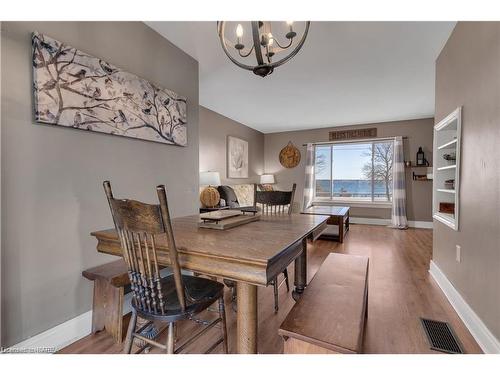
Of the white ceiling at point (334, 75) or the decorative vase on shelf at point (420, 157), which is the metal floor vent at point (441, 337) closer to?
the white ceiling at point (334, 75)

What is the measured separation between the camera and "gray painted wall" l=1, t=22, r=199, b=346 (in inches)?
53.6

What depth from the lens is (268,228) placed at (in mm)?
1494

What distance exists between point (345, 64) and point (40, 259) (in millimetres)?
3433

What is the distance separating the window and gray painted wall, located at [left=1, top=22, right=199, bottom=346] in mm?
5426

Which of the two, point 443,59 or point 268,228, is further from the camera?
point 443,59

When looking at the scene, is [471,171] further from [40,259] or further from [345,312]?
[40,259]

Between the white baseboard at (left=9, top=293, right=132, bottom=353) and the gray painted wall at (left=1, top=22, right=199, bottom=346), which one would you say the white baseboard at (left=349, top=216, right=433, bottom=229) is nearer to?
the gray painted wall at (left=1, top=22, right=199, bottom=346)

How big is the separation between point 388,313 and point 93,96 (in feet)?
9.24

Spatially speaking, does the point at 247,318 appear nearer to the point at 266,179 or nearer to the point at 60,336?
the point at 60,336

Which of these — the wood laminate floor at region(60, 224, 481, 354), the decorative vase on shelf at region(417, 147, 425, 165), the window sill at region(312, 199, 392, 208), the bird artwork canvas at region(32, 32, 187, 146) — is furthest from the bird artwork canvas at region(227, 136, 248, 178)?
the decorative vase on shelf at region(417, 147, 425, 165)

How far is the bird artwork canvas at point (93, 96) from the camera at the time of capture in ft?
4.83

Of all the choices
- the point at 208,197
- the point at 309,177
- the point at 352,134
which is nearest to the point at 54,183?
the point at 208,197

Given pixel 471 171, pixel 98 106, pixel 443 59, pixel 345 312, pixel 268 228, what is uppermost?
pixel 443 59
